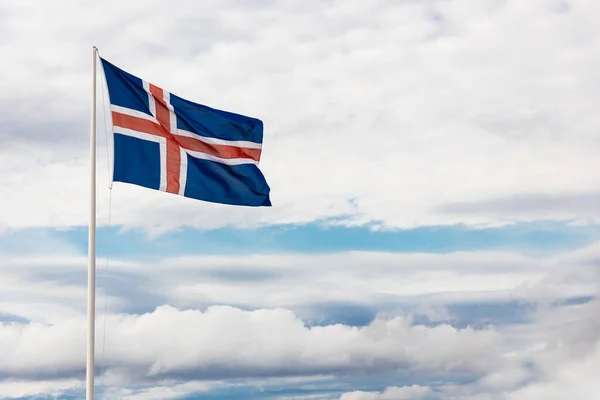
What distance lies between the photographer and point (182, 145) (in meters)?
33.3

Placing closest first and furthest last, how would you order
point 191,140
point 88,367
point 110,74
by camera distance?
point 88,367
point 110,74
point 191,140

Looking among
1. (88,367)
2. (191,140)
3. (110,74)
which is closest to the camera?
(88,367)

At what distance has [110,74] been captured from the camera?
31484 millimetres

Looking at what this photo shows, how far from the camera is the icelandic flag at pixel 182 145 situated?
103ft

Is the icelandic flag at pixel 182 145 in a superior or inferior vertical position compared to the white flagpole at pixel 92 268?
superior

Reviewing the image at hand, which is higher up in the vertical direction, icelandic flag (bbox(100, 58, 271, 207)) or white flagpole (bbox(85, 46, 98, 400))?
icelandic flag (bbox(100, 58, 271, 207))

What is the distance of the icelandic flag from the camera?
1233 inches

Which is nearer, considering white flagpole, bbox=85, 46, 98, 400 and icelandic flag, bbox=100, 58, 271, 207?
white flagpole, bbox=85, 46, 98, 400

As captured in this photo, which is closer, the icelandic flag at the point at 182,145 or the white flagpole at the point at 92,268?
the white flagpole at the point at 92,268

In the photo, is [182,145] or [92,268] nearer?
[92,268]

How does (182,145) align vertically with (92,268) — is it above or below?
above

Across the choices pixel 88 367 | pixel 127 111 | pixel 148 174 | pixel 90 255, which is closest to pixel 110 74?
pixel 127 111

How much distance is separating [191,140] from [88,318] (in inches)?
294

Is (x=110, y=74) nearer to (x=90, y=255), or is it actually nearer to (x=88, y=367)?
(x=90, y=255)
